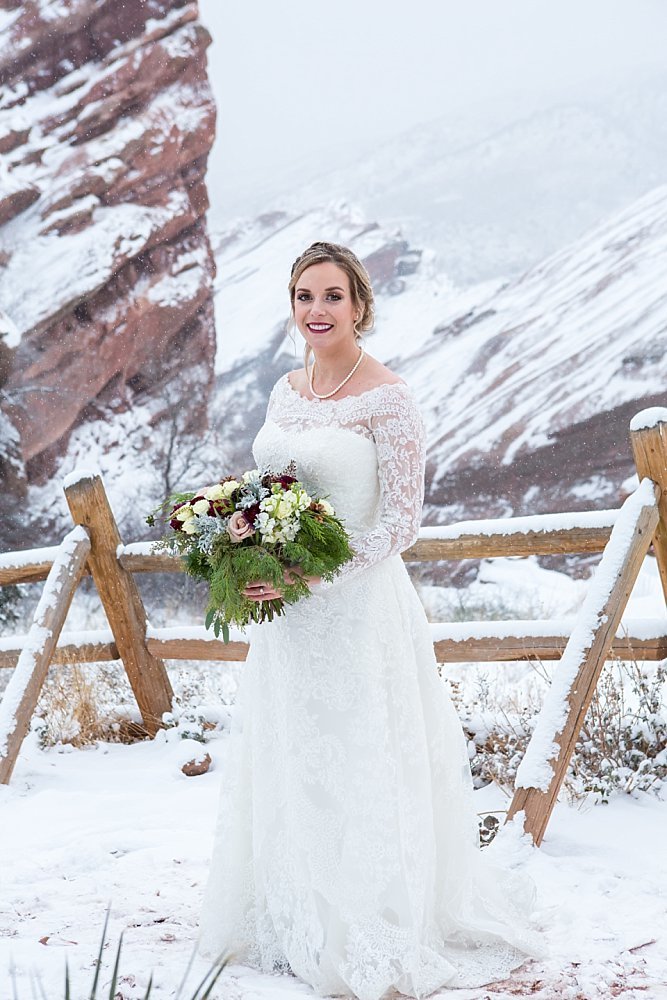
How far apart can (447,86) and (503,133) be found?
52.3 inches

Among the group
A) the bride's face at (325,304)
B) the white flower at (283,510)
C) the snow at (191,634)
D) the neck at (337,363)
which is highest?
the snow at (191,634)

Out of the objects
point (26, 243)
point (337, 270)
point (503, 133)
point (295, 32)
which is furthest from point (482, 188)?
point (337, 270)

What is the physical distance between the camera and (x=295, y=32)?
1616 centimetres

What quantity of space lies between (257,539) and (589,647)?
1686 mm

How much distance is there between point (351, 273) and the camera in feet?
8.71

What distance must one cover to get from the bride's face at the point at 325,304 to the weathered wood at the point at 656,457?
1.49 meters

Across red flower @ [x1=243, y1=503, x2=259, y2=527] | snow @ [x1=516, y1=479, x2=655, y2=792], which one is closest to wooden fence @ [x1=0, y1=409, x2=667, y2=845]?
snow @ [x1=516, y1=479, x2=655, y2=792]

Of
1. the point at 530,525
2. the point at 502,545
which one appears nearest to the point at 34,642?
the point at 502,545

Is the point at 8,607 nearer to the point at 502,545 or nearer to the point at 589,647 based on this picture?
the point at 502,545

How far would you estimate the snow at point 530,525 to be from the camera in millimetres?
3828

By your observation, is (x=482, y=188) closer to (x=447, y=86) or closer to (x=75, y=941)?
(x=447, y=86)

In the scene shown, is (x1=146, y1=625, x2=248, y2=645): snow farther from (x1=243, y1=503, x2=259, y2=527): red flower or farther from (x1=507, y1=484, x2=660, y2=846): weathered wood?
(x1=243, y1=503, x2=259, y2=527): red flower

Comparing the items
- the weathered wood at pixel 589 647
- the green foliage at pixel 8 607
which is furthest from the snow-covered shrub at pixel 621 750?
the green foliage at pixel 8 607

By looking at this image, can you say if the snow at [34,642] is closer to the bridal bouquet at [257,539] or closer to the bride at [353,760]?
the bride at [353,760]
